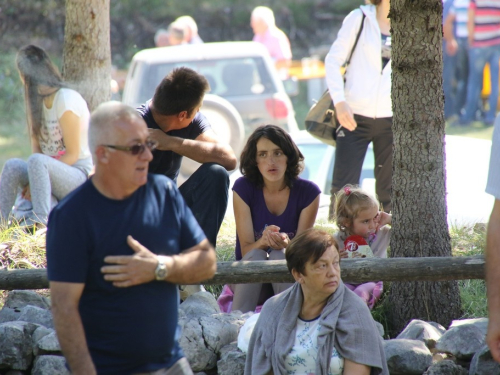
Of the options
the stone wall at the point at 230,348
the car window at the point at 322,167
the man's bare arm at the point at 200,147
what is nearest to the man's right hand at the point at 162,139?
the man's bare arm at the point at 200,147

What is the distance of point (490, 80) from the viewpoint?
13.7 metres

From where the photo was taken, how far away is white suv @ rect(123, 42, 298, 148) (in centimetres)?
1125

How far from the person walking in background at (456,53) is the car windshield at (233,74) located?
4.27 metres

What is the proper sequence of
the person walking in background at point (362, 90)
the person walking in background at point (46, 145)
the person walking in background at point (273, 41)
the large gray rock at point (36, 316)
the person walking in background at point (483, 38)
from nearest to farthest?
the large gray rock at point (36, 316)
the person walking in background at point (46, 145)
the person walking in background at point (362, 90)
the person walking in background at point (483, 38)
the person walking in background at point (273, 41)

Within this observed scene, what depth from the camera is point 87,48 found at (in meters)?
6.71

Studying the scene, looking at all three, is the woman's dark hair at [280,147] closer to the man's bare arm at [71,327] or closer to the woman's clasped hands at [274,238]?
the woman's clasped hands at [274,238]

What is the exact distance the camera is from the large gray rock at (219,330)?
402cm

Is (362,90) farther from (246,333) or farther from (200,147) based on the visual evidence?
(246,333)

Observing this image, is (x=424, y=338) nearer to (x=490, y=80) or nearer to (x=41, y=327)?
(x=41, y=327)

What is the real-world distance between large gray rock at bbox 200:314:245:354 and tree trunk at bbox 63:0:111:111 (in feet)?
10.4

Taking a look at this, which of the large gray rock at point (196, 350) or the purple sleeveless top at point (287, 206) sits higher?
the purple sleeveless top at point (287, 206)

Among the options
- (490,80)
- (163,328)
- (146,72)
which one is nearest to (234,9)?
(490,80)

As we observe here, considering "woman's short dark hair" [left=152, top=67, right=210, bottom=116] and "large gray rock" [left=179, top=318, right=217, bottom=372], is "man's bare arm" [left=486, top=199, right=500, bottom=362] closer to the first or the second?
"large gray rock" [left=179, top=318, right=217, bottom=372]

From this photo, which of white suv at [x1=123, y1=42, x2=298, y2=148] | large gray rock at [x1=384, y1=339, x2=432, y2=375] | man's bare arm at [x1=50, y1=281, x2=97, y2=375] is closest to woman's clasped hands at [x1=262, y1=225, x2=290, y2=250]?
large gray rock at [x1=384, y1=339, x2=432, y2=375]
